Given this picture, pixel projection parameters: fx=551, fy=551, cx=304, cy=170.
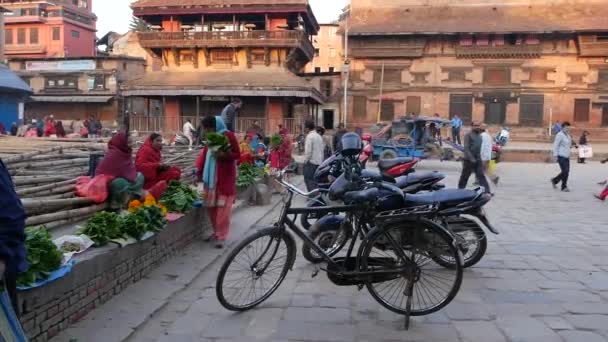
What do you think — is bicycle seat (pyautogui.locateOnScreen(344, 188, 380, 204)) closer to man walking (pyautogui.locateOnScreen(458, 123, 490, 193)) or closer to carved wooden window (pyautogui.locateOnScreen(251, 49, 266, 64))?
man walking (pyautogui.locateOnScreen(458, 123, 490, 193))

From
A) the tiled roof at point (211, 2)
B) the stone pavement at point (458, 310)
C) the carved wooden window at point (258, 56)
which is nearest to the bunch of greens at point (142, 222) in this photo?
the stone pavement at point (458, 310)

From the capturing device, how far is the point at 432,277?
4.58 meters

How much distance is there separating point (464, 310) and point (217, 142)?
3.34 m

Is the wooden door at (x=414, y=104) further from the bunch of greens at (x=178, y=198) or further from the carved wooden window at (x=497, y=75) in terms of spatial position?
the bunch of greens at (x=178, y=198)

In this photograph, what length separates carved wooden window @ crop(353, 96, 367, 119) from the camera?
132 ft

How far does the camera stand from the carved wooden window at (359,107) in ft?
132

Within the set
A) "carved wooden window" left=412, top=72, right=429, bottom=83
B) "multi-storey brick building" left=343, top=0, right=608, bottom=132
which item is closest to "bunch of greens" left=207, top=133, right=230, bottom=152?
"multi-storey brick building" left=343, top=0, right=608, bottom=132

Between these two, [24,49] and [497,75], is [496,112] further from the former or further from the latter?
[24,49]

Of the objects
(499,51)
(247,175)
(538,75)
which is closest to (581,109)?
(538,75)

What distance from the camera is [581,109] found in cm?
3791

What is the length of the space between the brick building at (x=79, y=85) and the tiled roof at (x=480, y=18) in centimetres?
1744

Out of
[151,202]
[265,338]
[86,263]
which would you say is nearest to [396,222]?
[265,338]

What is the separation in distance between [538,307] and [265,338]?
7.96ft

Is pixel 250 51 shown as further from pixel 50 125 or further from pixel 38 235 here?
pixel 38 235
